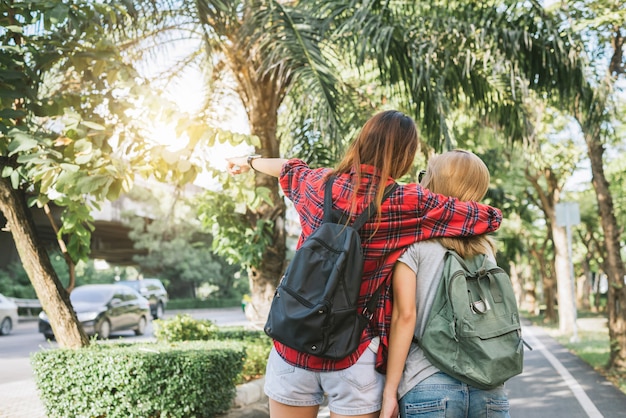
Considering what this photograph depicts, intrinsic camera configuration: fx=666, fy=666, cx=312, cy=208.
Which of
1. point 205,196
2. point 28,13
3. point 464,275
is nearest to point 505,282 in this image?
point 464,275

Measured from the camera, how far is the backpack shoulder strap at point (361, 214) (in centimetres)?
231

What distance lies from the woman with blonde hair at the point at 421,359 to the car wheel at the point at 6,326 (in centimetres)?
1764

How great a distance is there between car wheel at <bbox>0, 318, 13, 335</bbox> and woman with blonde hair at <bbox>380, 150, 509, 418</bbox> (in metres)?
17.6

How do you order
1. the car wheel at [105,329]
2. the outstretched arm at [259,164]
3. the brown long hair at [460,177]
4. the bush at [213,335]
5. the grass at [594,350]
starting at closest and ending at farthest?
the brown long hair at [460,177]
the outstretched arm at [259,164]
the bush at [213,335]
the grass at [594,350]
the car wheel at [105,329]

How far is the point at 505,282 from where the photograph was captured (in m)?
2.37

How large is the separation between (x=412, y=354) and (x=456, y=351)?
187 millimetres

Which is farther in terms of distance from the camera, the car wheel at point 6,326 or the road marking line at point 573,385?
the car wheel at point 6,326

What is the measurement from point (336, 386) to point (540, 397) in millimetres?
6950

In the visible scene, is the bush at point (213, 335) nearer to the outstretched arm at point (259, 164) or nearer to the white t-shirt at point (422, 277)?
the outstretched arm at point (259, 164)

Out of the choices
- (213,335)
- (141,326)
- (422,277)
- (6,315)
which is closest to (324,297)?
(422,277)

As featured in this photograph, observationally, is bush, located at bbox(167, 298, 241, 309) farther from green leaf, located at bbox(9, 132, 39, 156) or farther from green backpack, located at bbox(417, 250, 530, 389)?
green backpack, located at bbox(417, 250, 530, 389)

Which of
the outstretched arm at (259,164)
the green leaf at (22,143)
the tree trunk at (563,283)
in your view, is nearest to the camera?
the outstretched arm at (259,164)

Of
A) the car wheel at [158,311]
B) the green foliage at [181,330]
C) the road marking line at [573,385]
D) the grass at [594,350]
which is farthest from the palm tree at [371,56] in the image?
the car wheel at [158,311]

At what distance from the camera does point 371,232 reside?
7.68ft
